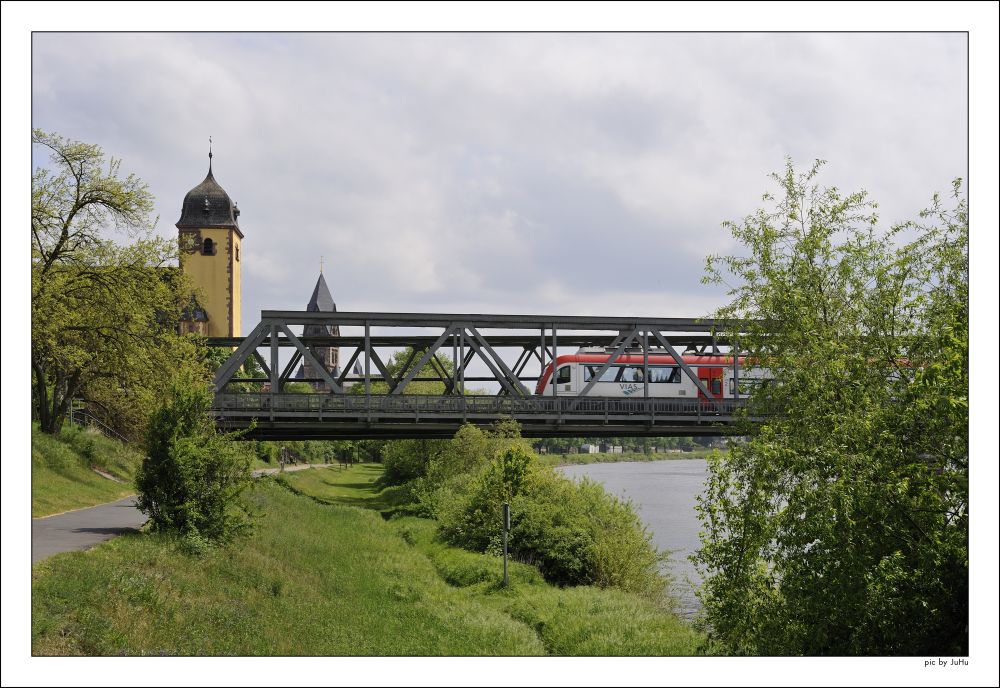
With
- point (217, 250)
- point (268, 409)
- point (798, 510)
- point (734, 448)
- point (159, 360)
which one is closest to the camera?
point (798, 510)

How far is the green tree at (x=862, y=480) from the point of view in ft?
36.1

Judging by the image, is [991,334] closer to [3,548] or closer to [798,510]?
[798,510]

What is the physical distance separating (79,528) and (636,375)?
31639mm

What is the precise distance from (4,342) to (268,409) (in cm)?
2921

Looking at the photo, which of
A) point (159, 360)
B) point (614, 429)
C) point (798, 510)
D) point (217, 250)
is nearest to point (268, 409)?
point (159, 360)

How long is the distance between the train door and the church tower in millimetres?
66614

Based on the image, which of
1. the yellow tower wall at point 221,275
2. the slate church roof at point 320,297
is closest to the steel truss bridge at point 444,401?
the yellow tower wall at point 221,275

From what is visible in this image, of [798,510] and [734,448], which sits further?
[734,448]

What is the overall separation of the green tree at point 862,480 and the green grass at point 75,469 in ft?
57.9

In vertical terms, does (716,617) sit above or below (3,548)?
below

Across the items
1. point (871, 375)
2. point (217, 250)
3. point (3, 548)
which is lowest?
point (3, 548)

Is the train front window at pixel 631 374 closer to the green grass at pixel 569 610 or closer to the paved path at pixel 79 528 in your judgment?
the green grass at pixel 569 610

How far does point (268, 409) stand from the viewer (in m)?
40.6

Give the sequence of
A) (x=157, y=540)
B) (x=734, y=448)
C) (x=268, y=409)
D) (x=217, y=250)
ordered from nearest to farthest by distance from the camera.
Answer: (x=734, y=448) → (x=157, y=540) → (x=268, y=409) → (x=217, y=250)
